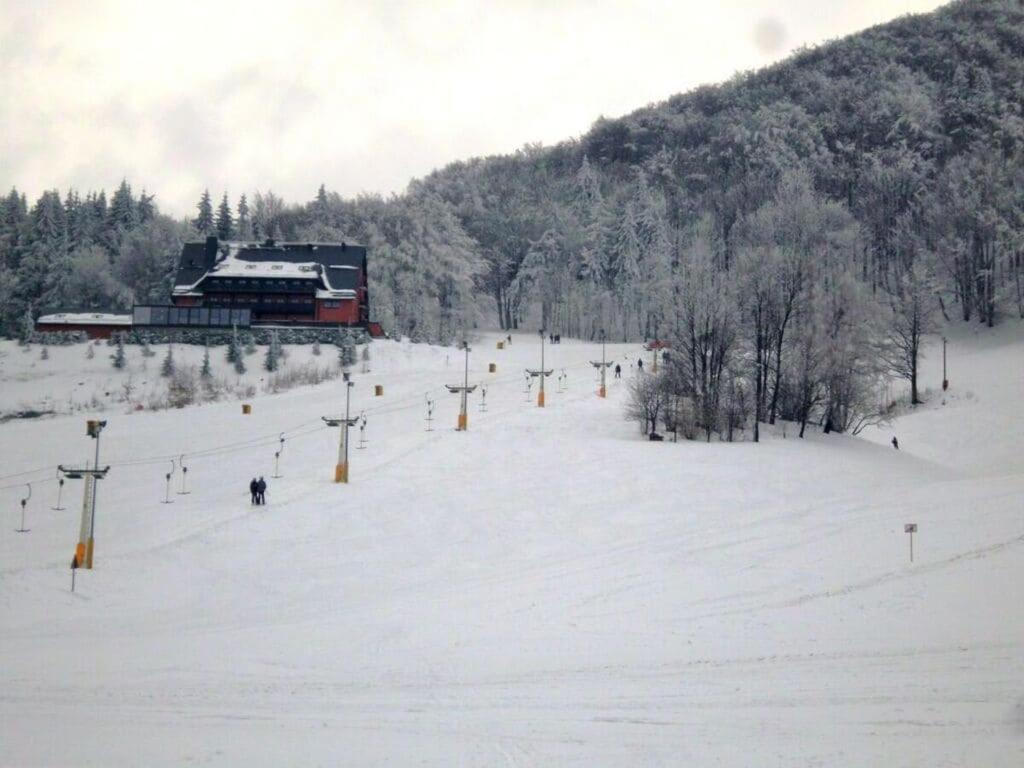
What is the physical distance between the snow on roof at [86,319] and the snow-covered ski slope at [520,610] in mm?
33700

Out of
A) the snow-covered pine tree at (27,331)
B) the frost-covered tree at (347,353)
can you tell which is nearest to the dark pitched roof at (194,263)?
the snow-covered pine tree at (27,331)

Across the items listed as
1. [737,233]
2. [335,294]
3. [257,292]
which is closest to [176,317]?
[257,292]

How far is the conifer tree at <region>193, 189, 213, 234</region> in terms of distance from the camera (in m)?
104

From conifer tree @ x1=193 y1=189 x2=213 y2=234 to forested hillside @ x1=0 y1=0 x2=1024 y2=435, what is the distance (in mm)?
245

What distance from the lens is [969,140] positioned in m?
120

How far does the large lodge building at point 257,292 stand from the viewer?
7050cm

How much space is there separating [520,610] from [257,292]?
6398 cm

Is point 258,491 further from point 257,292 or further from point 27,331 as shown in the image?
point 257,292

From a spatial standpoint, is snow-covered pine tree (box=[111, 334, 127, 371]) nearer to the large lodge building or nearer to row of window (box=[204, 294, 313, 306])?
the large lodge building

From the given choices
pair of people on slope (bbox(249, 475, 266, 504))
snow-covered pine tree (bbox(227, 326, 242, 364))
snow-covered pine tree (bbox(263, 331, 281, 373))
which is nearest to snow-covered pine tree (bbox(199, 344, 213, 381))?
snow-covered pine tree (bbox(227, 326, 242, 364))

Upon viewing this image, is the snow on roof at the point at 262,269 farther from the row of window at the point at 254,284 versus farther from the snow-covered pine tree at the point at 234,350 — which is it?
the snow-covered pine tree at the point at 234,350

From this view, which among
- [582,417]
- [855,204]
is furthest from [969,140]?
[582,417]

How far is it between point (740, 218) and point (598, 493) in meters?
87.2

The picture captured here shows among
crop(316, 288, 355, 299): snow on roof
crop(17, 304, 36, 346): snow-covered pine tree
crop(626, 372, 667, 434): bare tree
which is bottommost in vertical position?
crop(626, 372, 667, 434): bare tree
